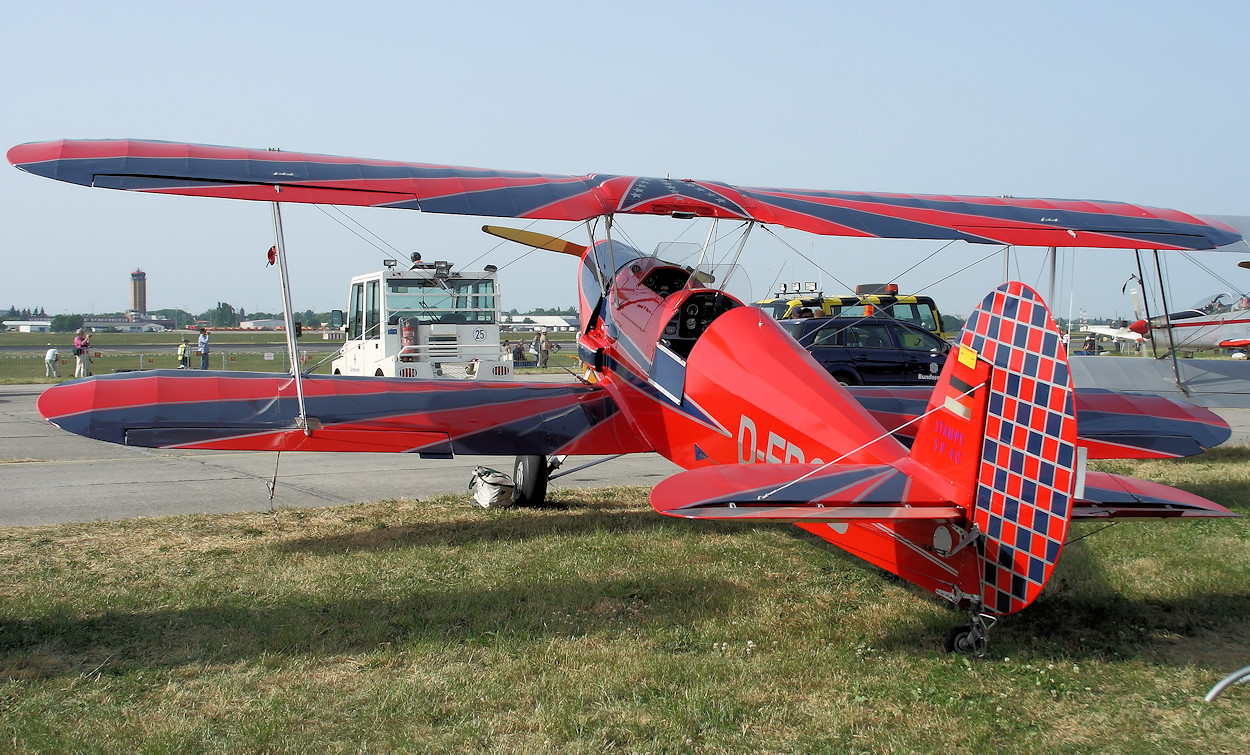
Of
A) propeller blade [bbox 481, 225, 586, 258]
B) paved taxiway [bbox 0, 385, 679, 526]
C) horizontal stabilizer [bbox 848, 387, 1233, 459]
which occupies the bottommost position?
paved taxiway [bbox 0, 385, 679, 526]

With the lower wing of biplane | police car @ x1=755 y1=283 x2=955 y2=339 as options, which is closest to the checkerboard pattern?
the lower wing of biplane

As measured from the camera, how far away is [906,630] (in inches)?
206

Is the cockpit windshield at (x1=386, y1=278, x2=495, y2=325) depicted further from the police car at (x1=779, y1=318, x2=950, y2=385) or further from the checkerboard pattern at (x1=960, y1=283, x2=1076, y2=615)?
the checkerboard pattern at (x1=960, y1=283, x2=1076, y2=615)

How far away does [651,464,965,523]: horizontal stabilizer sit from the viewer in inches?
155

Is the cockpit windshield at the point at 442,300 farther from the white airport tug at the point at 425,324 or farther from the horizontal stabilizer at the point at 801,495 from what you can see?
the horizontal stabilizer at the point at 801,495

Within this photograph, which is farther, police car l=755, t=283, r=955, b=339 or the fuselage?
police car l=755, t=283, r=955, b=339

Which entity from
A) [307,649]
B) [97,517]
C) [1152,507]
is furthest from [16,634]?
[1152,507]

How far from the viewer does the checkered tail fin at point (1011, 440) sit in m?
4.07

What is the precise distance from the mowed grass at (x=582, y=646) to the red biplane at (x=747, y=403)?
2.07 feet

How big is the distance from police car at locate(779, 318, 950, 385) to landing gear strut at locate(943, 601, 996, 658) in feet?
33.2

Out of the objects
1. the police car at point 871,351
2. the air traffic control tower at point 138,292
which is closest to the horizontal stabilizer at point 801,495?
the police car at point 871,351

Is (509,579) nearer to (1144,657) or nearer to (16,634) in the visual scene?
(16,634)

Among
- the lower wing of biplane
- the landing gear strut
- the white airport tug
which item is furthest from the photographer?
the white airport tug

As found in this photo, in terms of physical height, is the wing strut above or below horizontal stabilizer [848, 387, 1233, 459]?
above
